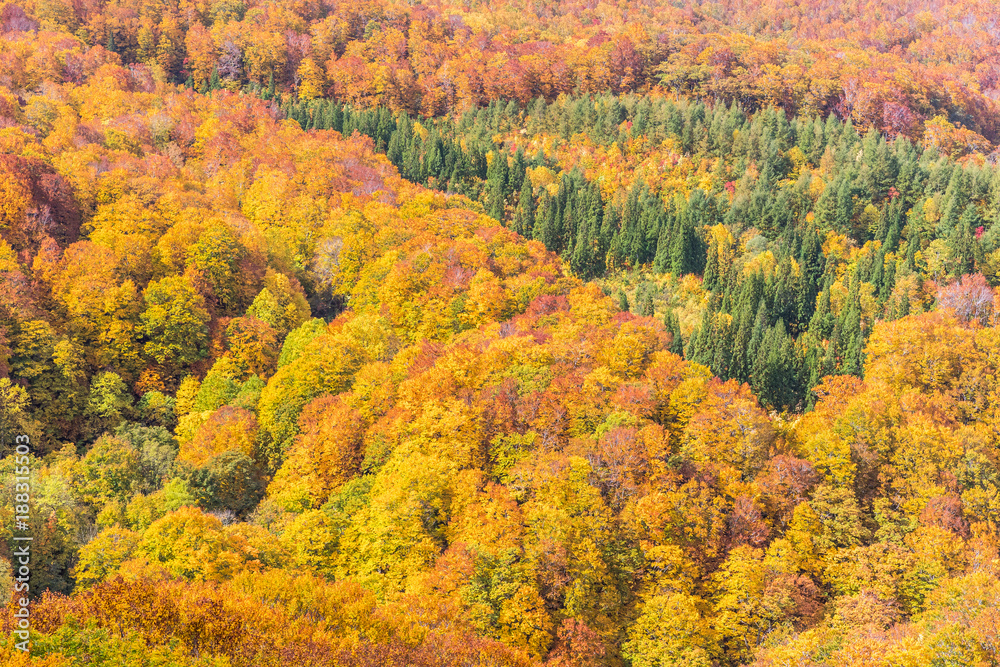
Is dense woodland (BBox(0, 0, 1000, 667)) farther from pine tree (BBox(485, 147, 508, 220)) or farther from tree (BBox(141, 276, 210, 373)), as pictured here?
pine tree (BBox(485, 147, 508, 220))

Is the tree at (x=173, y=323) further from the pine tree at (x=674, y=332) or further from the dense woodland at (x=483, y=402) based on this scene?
the pine tree at (x=674, y=332)

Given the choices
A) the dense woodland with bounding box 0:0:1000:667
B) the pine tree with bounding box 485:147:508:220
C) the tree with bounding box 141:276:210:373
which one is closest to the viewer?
the dense woodland with bounding box 0:0:1000:667

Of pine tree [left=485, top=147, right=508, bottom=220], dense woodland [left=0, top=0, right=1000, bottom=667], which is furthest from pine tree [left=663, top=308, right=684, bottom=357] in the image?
pine tree [left=485, top=147, right=508, bottom=220]

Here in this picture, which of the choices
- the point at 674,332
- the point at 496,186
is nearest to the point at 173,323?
the point at 674,332

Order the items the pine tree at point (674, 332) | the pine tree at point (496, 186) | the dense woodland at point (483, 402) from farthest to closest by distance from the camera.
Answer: the pine tree at point (496, 186) < the pine tree at point (674, 332) < the dense woodland at point (483, 402)

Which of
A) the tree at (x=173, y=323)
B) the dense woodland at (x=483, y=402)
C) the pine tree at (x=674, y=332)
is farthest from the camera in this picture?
the pine tree at (x=674, y=332)

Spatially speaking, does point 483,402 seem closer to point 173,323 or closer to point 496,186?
point 173,323

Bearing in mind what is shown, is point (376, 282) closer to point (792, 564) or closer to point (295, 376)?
point (295, 376)

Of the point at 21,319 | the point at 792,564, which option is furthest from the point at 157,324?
the point at 792,564

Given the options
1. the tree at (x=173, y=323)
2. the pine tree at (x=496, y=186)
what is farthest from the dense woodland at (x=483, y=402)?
the pine tree at (x=496, y=186)
